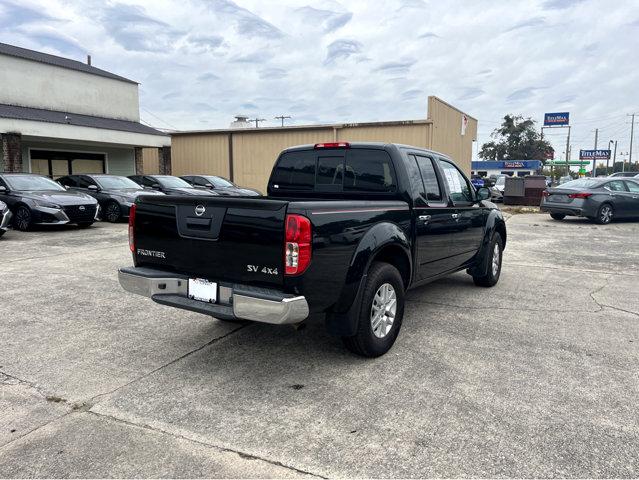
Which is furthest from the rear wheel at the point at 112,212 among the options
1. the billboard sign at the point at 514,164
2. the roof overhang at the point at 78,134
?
the billboard sign at the point at 514,164

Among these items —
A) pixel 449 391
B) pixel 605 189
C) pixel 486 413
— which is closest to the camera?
pixel 486 413

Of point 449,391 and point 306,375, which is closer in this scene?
point 449,391

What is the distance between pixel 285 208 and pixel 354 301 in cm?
94

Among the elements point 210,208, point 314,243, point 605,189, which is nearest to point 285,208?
point 314,243

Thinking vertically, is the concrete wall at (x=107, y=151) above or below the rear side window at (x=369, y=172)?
above

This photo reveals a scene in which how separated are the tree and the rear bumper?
9603 cm

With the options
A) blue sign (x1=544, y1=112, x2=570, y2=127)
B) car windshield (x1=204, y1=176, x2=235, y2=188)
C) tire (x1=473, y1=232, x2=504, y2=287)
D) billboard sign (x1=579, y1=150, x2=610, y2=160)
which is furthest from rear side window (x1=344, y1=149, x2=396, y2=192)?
billboard sign (x1=579, y1=150, x2=610, y2=160)

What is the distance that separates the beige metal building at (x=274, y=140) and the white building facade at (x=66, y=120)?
6.96 ft

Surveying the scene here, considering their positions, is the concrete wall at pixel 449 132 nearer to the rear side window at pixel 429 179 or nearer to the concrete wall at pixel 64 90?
the rear side window at pixel 429 179

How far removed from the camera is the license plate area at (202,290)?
3.67 metres

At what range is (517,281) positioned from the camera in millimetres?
7391

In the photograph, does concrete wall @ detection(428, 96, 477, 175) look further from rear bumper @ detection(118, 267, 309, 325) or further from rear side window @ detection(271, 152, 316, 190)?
rear bumper @ detection(118, 267, 309, 325)

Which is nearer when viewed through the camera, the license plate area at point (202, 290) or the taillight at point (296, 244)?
the taillight at point (296, 244)

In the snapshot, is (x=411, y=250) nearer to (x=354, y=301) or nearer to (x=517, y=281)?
(x=354, y=301)
